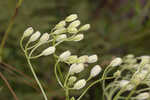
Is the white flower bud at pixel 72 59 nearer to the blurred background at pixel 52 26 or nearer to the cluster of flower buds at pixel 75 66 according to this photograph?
the cluster of flower buds at pixel 75 66

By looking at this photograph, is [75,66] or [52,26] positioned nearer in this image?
[75,66]

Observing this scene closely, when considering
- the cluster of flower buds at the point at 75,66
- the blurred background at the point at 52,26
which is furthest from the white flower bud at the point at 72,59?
the blurred background at the point at 52,26

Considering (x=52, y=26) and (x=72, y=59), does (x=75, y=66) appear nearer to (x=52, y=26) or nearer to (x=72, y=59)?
(x=72, y=59)

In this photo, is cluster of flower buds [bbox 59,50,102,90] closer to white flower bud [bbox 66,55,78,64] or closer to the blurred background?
white flower bud [bbox 66,55,78,64]

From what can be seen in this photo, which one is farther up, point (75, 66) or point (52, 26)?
point (52, 26)

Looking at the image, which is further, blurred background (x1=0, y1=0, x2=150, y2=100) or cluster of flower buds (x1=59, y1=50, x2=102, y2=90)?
blurred background (x1=0, y1=0, x2=150, y2=100)

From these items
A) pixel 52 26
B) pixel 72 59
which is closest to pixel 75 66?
pixel 72 59

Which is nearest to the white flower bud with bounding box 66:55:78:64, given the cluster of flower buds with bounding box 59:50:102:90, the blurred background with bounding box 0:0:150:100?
the cluster of flower buds with bounding box 59:50:102:90

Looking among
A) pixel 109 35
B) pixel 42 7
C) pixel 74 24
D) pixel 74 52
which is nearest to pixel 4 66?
pixel 74 52

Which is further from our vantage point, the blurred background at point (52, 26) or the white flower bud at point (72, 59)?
the blurred background at point (52, 26)
